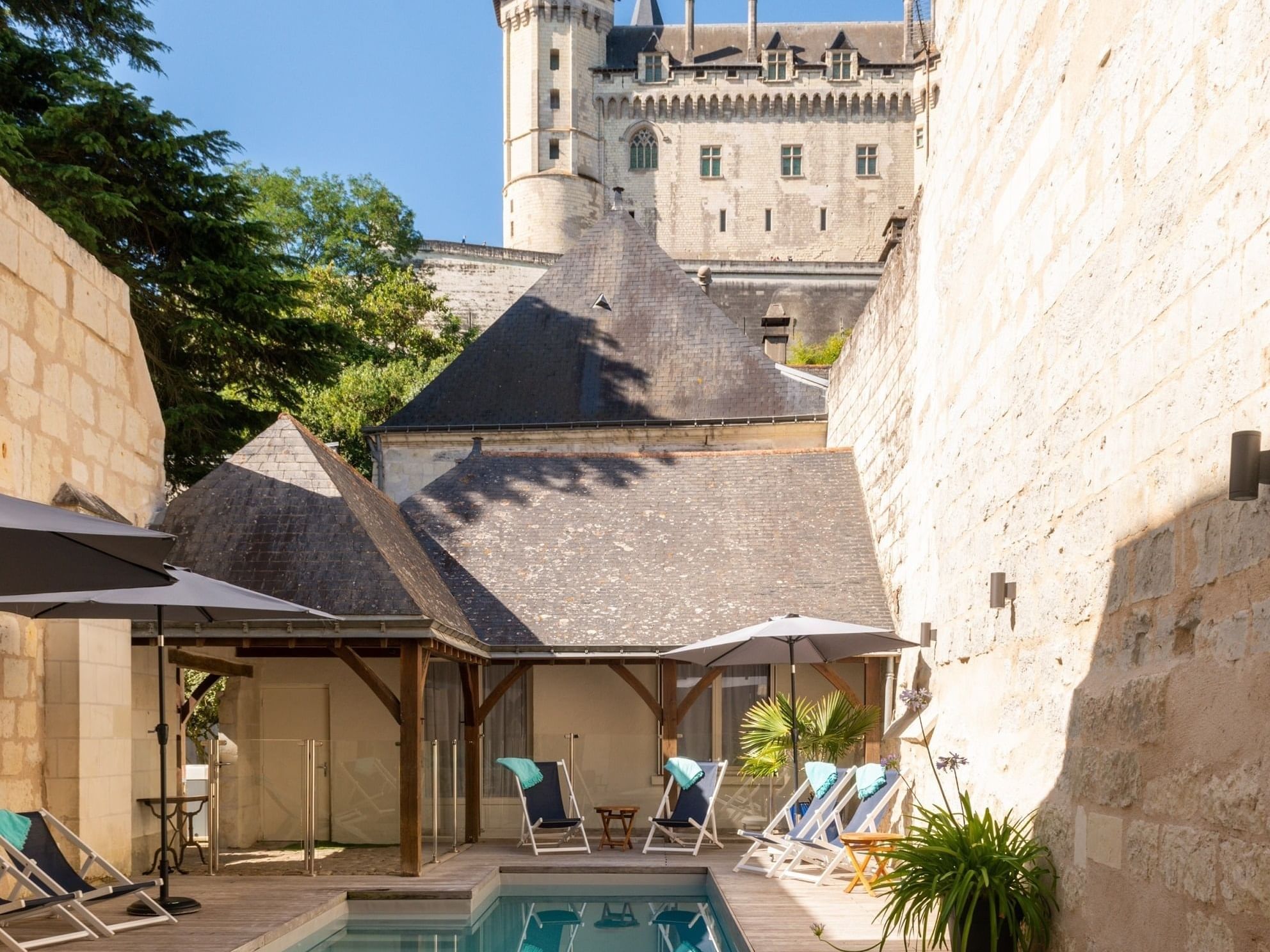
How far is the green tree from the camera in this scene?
57.5 feet

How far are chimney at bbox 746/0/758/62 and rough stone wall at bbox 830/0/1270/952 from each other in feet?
191

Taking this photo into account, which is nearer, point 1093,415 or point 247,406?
point 1093,415

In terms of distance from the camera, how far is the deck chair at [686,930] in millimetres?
7930

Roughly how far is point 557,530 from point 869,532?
10.5 feet

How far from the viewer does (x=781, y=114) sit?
62031mm

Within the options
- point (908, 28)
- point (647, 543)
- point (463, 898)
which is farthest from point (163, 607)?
point (908, 28)

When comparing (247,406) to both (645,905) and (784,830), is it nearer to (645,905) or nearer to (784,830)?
(784,830)

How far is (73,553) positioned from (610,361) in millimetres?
16407

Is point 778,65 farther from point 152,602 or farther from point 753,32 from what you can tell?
point 152,602

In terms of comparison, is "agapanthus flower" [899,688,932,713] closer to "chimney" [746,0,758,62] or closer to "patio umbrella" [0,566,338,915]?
"patio umbrella" [0,566,338,915]

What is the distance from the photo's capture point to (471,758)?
12172 mm

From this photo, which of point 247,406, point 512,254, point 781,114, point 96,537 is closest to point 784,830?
point 96,537

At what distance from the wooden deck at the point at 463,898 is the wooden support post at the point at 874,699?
1478mm

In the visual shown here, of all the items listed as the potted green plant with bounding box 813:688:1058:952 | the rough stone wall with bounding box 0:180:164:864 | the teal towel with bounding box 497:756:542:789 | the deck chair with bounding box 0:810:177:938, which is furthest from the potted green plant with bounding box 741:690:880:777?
the potted green plant with bounding box 813:688:1058:952
